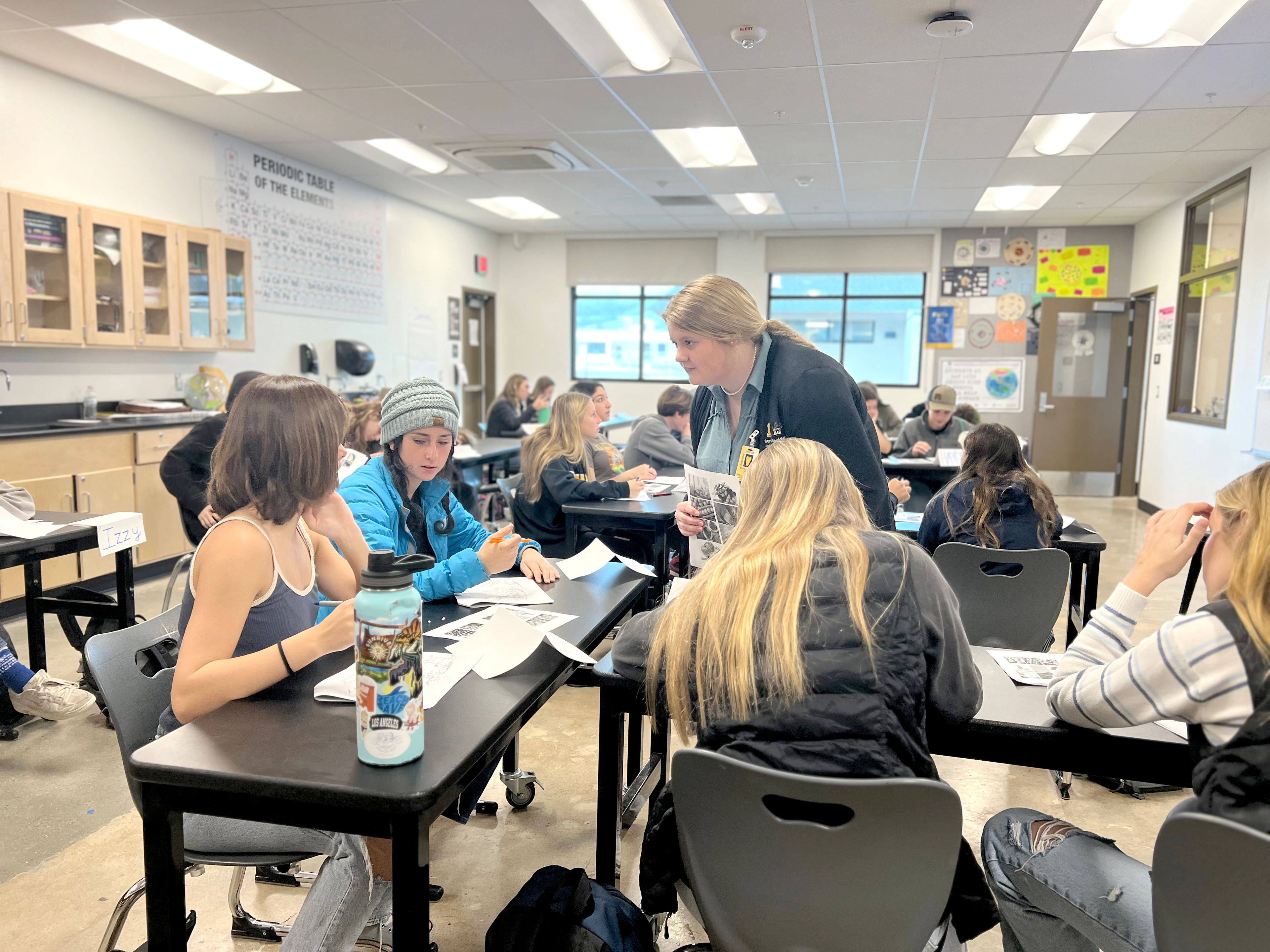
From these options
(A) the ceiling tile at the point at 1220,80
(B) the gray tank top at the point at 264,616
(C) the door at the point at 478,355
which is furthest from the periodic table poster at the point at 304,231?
(A) the ceiling tile at the point at 1220,80

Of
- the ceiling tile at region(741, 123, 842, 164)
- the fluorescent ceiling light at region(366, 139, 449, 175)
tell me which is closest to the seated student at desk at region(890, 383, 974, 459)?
the ceiling tile at region(741, 123, 842, 164)

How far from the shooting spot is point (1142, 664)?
1141 mm

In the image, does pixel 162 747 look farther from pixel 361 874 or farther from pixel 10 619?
pixel 10 619

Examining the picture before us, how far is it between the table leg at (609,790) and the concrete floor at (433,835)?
299 millimetres

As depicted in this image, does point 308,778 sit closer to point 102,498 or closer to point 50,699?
point 50,699

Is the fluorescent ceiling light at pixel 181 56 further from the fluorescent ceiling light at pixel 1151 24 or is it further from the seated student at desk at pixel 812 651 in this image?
the seated student at desk at pixel 812 651

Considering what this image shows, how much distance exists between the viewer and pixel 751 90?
Result: 467 cm

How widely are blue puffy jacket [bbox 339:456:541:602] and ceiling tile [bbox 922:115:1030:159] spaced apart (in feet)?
14.0

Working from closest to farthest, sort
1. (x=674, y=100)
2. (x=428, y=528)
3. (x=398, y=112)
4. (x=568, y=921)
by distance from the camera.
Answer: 1. (x=568, y=921)
2. (x=428, y=528)
3. (x=674, y=100)
4. (x=398, y=112)

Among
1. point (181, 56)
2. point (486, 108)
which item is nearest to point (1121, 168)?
point (486, 108)

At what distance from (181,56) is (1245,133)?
20.6 ft

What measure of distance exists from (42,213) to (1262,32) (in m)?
5.85

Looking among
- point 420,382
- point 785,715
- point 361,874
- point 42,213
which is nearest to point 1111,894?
point 785,715

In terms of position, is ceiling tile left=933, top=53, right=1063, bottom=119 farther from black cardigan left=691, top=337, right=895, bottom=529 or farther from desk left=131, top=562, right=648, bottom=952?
desk left=131, top=562, right=648, bottom=952
